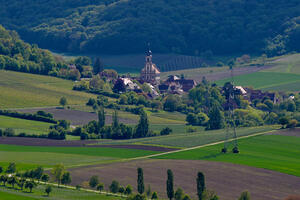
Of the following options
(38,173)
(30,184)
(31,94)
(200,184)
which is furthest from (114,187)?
(31,94)

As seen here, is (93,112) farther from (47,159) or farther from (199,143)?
(47,159)

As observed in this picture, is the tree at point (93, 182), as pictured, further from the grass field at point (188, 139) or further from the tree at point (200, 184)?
the grass field at point (188, 139)

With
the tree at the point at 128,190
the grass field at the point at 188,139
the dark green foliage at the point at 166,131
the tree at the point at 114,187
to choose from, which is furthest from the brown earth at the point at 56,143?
the tree at the point at 128,190

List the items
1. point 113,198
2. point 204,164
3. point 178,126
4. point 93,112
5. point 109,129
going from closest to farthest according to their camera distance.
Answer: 1. point 113,198
2. point 204,164
3. point 109,129
4. point 178,126
5. point 93,112

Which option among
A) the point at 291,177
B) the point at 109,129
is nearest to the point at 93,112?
the point at 109,129

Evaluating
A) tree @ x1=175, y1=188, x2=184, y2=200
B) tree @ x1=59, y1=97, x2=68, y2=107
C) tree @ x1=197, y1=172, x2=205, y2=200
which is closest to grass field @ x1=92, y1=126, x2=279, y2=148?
tree @ x1=197, y1=172, x2=205, y2=200

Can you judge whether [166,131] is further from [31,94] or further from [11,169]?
[11,169]
